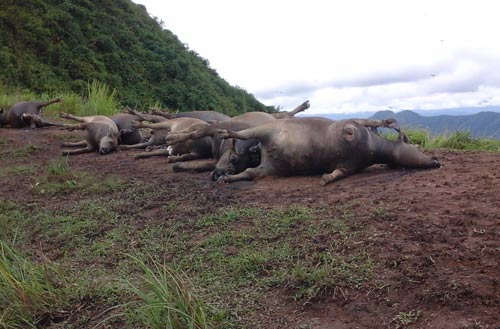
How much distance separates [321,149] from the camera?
610cm

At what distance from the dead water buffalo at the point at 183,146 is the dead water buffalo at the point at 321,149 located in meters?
1.26

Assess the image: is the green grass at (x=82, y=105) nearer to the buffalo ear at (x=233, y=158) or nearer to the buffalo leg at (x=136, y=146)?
the buffalo leg at (x=136, y=146)

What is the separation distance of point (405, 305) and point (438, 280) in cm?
29

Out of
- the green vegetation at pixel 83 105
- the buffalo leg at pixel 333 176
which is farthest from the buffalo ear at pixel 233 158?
the green vegetation at pixel 83 105

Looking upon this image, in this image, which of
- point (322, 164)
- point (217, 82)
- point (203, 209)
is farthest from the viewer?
point (217, 82)

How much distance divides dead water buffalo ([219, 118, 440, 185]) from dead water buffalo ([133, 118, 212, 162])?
1256 millimetres

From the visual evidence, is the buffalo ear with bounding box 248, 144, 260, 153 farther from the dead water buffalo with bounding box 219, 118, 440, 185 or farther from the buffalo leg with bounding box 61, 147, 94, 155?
the buffalo leg with bounding box 61, 147, 94, 155

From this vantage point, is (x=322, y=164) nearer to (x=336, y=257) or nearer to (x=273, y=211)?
(x=273, y=211)

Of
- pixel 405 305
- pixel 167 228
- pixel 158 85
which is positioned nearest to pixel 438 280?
pixel 405 305

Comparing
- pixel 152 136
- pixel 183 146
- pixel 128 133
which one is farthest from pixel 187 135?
pixel 128 133

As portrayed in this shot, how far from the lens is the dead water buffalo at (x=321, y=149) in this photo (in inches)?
237

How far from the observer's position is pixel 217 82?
3178 centimetres

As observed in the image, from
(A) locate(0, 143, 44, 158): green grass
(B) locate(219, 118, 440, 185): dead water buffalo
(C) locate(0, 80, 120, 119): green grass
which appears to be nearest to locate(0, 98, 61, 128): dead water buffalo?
(C) locate(0, 80, 120, 119): green grass

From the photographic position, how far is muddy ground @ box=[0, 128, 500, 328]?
119 inches
